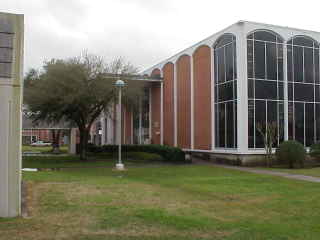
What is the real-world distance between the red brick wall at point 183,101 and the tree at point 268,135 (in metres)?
8.39

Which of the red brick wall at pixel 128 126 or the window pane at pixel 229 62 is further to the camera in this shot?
the red brick wall at pixel 128 126

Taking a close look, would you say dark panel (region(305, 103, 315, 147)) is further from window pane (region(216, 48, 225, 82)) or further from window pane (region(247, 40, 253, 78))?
window pane (region(216, 48, 225, 82))

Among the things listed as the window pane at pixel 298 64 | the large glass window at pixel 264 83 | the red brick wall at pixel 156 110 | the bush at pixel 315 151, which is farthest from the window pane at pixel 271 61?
the red brick wall at pixel 156 110

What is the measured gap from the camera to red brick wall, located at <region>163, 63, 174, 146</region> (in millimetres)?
38656

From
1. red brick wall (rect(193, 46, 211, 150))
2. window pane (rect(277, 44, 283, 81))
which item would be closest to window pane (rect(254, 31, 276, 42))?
window pane (rect(277, 44, 283, 81))

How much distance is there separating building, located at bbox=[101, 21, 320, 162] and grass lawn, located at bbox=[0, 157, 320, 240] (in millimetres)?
15112

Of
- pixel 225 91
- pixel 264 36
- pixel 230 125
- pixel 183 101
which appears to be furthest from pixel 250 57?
pixel 183 101

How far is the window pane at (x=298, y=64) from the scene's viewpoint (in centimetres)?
2973

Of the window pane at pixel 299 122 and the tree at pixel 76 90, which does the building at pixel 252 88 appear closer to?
the window pane at pixel 299 122

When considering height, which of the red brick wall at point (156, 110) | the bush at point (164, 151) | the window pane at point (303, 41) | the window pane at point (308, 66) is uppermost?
the window pane at point (303, 41)

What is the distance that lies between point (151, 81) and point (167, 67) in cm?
241

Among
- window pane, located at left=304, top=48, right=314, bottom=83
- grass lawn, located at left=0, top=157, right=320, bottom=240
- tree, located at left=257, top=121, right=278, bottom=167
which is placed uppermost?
window pane, located at left=304, top=48, right=314, bottom=83

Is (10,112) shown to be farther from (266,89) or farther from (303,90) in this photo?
(303,90)

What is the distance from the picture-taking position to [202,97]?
3297cm
